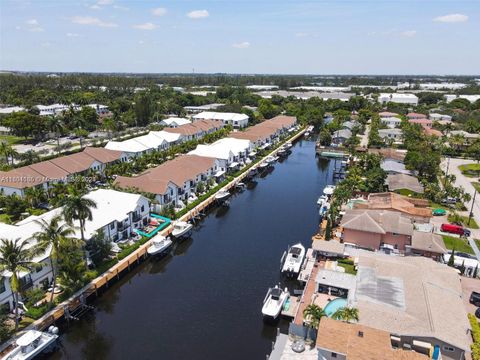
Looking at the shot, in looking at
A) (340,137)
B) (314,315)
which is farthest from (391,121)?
(314,315)

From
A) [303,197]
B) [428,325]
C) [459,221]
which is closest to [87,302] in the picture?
[428,325]

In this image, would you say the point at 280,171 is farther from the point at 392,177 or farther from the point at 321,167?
the point at 392,177

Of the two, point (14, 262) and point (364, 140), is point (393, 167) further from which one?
point (14, 262)

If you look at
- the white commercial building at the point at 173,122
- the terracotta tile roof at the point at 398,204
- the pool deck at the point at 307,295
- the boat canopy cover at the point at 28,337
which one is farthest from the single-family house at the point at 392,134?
the boat canopy cover at the point at 28,337

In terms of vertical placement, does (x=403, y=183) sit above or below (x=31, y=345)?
above

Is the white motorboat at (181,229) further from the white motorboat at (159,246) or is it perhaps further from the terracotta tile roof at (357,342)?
the terracotta tile roof at (357,342)
